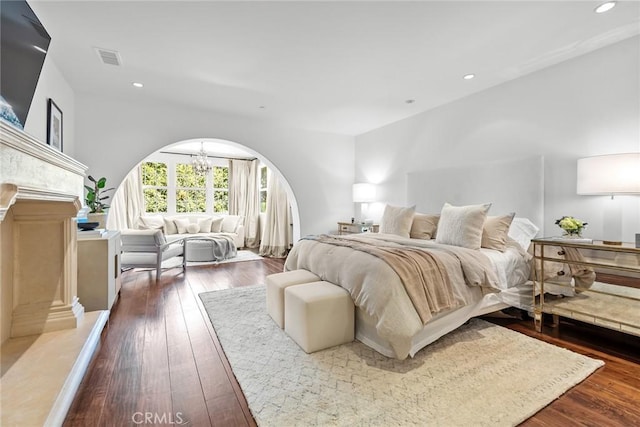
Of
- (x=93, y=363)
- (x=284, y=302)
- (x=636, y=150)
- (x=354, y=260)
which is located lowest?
(x=93, y=363)

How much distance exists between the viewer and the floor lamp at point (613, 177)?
224cm

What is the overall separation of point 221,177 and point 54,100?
483 centimetres

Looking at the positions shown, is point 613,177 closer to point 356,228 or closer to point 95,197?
point 356,228

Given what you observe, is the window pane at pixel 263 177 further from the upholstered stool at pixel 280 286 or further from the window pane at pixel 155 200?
the upholstered stool at pixel 280 286

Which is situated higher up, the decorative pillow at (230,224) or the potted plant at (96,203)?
the potted plant at (96,203)

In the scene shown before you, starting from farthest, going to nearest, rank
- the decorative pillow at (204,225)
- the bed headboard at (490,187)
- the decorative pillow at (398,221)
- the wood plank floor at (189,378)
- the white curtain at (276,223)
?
1. the decorative pillow at (204,225)
2. the white curtain at (276,223)
3. the decorative pillow at (398,221)
4. the bed headboard at (490,187)
5. the wood plank floor at (189,378)

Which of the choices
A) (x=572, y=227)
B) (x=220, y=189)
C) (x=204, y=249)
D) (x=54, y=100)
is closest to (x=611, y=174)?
(x=572, y=227)

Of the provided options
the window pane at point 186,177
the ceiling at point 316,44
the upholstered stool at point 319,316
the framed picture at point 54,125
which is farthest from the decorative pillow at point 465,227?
the window pane at point 186,177

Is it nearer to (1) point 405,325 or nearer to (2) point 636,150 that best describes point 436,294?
(1) point 405,325

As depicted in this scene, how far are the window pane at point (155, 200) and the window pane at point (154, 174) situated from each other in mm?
170

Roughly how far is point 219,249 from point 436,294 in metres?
4.49

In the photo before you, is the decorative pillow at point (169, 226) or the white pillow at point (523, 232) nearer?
the white pillow at point (523, 232)

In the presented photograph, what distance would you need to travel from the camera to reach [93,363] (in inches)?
79.9

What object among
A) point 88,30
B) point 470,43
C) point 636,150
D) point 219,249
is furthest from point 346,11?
point 219,249
